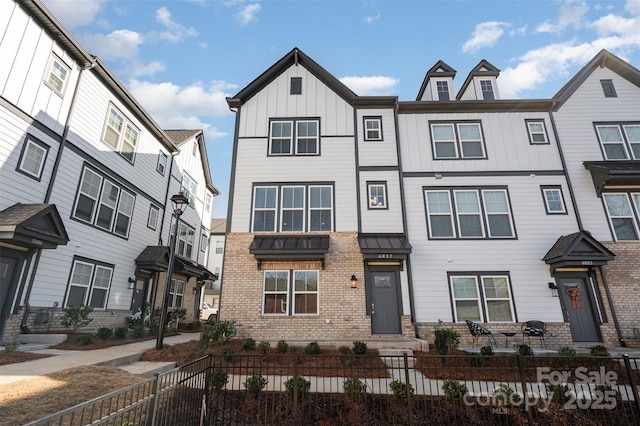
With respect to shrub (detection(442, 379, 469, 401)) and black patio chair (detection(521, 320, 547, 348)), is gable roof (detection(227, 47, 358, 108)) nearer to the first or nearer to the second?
black patio chair (detection(521, 320, 547, 348))

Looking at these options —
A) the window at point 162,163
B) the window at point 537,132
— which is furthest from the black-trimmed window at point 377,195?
the window at point 162,163

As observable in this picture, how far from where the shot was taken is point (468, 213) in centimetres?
1329

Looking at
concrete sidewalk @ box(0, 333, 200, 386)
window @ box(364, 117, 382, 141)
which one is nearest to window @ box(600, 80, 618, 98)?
window @ box(364, 117, 382, 141)

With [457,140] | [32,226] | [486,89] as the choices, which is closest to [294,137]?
[457,140]

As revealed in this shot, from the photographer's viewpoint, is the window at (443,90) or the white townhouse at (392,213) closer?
the white townhouse at (392,213)

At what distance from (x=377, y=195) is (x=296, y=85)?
6.77 metres

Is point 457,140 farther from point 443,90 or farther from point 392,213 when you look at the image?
point 392,213

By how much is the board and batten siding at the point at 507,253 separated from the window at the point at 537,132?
181cm

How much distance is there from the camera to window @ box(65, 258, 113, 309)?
1207 cm

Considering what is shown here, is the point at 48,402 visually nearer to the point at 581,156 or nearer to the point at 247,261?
the point at 247,261

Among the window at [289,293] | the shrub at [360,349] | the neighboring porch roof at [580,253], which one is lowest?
the shrub at [360,349]

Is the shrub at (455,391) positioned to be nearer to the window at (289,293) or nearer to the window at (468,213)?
the window at (289,293)

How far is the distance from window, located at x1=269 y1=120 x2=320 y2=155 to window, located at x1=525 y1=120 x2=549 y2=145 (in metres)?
9.77

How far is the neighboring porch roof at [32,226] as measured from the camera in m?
8.83
